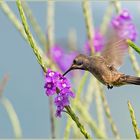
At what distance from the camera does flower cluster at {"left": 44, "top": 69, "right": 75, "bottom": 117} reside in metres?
1.61

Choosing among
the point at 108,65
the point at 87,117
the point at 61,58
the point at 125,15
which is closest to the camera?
the point at 108,65

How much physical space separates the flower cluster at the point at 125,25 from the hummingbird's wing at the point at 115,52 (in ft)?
1.70

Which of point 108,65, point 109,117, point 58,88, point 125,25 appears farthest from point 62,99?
point 125,25

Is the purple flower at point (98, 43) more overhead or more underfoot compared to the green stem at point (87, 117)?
more overhead

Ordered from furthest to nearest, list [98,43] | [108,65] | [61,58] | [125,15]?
1. [61,58]
2. [98,43]
3. [125,15]
4. [108,65]

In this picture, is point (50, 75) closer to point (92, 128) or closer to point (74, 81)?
point (92, 128)

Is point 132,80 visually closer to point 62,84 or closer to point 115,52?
point 115,52

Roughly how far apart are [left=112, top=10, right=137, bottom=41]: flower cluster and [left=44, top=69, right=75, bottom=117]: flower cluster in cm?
116

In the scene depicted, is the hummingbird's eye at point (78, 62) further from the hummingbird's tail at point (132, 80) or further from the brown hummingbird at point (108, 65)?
the hummingbird's tail at point (132, 80)

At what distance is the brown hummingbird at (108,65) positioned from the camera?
82.6 inches

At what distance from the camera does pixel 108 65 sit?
223 cm

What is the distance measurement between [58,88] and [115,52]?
60 cm

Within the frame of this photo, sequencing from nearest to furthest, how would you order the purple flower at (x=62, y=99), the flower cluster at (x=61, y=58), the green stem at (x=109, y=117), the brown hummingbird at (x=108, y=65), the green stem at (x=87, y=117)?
1. the purple flower at (x=62, y=99)
2. the brown hummingbird at (x=108, y=65)
3. the green stem at (x=109, y=117)
4. the green stem at (x=87, y=117)
5. the flower cluster at (x=61, y=58)

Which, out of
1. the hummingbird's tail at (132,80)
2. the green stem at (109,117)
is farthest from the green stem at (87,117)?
the hummingbird's tail at (132,80)
